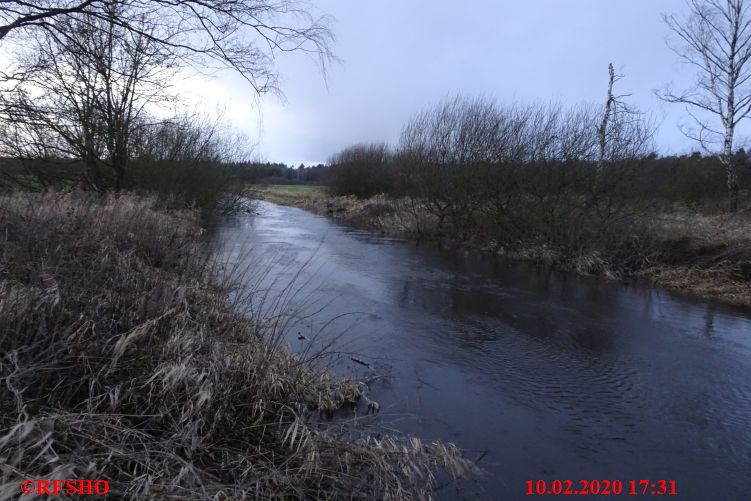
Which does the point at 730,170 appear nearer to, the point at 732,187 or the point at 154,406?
the point at 732,187

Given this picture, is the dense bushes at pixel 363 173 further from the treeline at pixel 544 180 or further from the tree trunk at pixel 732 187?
the tree trunk at pixel 732 187

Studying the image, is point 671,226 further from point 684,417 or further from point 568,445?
point 568,445

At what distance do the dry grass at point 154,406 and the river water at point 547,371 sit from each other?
0.90 meters

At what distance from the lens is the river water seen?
3893mm

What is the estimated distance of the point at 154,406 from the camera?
2854 mm

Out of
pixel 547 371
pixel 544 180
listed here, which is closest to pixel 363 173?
pixel 544 180

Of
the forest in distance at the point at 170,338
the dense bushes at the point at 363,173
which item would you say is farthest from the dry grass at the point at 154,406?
the dense bushes at the point at 363,173

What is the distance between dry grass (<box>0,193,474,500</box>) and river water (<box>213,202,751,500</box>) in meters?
0.90

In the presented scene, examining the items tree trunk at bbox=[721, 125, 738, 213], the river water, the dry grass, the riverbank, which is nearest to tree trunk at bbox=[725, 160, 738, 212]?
tree trunk at bbox=[721, 125, 738, 213]

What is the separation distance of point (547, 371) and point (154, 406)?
4.64 m

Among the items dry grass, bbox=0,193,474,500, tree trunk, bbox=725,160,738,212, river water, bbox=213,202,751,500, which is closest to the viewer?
dry grass, bbox=0,193,474,500

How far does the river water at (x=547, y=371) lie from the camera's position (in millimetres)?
3893

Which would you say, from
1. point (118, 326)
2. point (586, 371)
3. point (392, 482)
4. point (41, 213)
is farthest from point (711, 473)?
→ point (41, 213)

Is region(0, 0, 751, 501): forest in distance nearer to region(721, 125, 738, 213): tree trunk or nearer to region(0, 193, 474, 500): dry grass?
region(0, 193, 474, 500): dry grass
